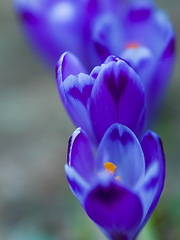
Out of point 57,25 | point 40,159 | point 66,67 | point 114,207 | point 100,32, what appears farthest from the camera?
point 40,159

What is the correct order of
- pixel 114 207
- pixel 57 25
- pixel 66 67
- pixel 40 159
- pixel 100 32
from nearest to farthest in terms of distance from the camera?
pixel 114 207, pixel 66 67, pixel 100 32, pixel 57 25, pixel 40 159

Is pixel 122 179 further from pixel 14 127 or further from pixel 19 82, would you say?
pixel 19 82

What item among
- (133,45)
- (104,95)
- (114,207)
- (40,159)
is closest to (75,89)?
(104,95)

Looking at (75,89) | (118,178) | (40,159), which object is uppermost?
(75,89)

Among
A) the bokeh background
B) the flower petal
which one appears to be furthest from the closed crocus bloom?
the bokeh background

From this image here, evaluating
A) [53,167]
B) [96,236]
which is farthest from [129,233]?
[53,167]

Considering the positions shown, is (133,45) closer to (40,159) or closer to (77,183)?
(77,183)

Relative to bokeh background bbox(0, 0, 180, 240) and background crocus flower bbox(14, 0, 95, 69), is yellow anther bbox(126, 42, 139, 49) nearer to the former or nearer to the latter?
background crocus flower bbox(14, 0, 95, 69)
